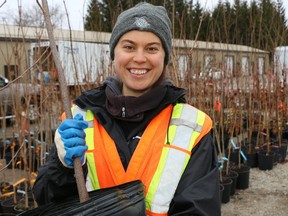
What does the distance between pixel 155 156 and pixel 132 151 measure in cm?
10

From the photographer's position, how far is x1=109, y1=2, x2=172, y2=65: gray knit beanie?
4.52 feet

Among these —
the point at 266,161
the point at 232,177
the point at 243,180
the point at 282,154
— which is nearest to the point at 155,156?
the point at 232,177

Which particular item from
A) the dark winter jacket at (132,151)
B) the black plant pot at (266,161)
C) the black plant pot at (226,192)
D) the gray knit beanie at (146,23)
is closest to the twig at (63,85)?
the dark winter jacket at (132,151)

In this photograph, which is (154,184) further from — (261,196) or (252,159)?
(252,159)

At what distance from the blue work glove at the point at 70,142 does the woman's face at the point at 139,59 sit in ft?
1.11

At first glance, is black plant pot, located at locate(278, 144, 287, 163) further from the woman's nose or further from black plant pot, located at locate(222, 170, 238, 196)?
the woman's nose

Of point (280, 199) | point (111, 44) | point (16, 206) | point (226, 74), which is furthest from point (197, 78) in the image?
point (111, 44)

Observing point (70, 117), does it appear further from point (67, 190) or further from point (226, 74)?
point (226, 74)

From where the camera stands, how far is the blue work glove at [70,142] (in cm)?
111

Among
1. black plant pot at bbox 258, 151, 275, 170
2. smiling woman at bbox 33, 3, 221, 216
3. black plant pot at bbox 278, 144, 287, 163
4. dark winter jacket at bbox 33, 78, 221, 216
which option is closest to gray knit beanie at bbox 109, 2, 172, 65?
smiling woman at bbox 33, 3, 221, 216

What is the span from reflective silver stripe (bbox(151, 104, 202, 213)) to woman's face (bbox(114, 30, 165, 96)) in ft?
0.76

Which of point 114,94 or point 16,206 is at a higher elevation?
point 114,94

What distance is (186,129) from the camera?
4.46 feet

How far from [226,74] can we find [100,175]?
4.19 metres
